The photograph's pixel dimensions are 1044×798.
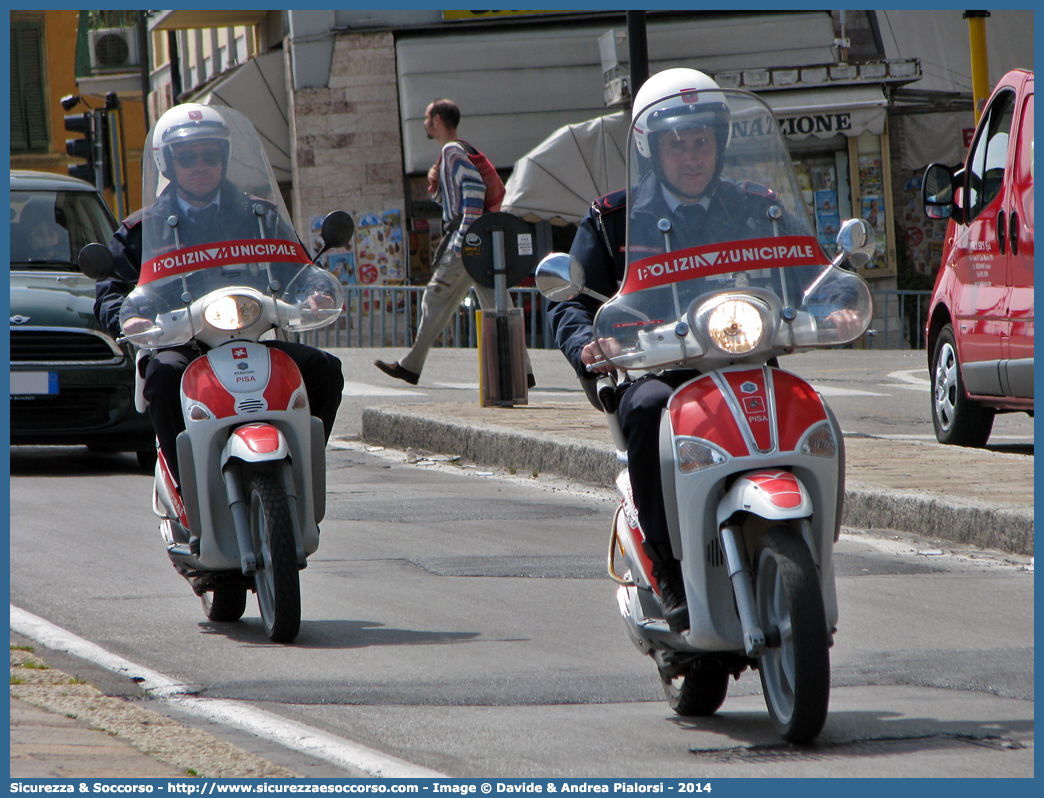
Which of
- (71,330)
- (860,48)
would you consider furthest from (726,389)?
(860,48)

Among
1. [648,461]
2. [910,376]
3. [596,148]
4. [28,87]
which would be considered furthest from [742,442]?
[28,87]

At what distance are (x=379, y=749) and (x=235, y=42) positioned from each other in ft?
101

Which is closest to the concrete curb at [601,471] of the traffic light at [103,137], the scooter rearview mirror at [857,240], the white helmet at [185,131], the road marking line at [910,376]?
the scooter rearview mirror at [857,240]

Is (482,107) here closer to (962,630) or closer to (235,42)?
(235,42)

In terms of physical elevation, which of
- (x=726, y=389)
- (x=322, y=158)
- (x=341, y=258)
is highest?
(x=322, y=158)

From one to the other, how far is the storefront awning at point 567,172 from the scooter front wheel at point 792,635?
18.6 metres

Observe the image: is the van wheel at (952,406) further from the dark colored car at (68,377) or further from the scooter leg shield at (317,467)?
the scooter leg shield at (317,467)

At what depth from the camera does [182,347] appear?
559 cm

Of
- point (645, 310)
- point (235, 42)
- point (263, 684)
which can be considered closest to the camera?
point (645, 310)

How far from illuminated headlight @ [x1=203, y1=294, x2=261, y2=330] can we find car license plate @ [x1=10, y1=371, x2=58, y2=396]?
434cm

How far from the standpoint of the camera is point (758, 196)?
412cm

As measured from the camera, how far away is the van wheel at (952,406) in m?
9.58

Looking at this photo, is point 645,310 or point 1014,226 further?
point 1014,226

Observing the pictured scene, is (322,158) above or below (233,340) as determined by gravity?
above
